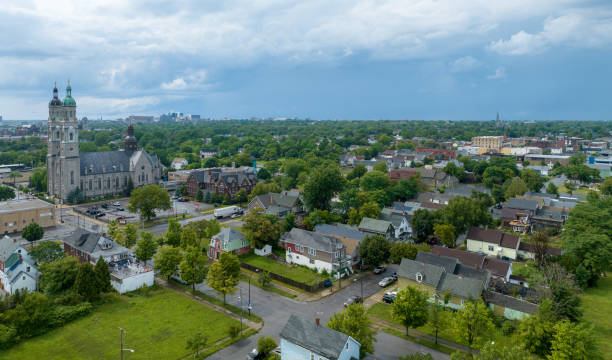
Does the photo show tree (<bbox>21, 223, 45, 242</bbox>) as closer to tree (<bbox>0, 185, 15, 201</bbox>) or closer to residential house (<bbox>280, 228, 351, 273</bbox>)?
tree (<bbox>0, 185, 15, 201</bbox>)

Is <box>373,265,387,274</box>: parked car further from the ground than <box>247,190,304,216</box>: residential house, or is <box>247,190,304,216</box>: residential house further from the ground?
<box>247,190,304,216</box>: residential house

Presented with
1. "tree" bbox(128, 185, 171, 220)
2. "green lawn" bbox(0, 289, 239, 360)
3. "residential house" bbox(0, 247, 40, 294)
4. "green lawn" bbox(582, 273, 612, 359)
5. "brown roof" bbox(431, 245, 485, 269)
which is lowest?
"green lawn" bbox(0, 289, 239, 360)

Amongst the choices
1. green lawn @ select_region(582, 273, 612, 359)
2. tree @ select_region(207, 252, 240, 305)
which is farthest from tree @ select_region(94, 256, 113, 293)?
green lawn @ select_region(582, 273, 612, 359)

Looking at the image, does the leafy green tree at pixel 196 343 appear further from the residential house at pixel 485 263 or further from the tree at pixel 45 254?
the residential house at pixel 485 263

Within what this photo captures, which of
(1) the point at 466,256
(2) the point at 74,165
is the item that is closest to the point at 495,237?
(1) the point at 466,256

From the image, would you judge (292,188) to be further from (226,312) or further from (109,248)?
(226,312)

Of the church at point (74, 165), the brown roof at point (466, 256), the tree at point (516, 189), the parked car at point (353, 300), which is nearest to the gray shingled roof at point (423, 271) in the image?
the parked car at point (353, 300)
